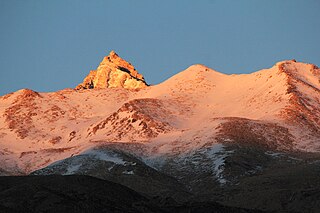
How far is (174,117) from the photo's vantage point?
162 m

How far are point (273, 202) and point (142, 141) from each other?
51704 millimetres

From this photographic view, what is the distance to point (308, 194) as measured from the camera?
9381cm

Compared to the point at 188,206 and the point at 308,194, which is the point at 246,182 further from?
the point at 188,206

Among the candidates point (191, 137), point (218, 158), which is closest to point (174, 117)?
point (191, 137)

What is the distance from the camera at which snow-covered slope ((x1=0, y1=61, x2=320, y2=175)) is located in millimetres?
138250

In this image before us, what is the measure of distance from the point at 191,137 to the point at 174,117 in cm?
2309

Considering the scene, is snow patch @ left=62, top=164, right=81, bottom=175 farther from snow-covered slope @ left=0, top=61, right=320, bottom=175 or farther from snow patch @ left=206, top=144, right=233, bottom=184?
snow patch @ left=206, top=144, right=233, bottom=184

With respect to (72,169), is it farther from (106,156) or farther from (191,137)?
(191,137)

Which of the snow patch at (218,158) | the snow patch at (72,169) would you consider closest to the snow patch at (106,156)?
the snow patch at (72,169)

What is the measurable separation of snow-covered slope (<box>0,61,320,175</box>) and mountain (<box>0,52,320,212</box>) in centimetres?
23

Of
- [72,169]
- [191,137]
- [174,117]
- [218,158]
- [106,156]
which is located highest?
[174,117]

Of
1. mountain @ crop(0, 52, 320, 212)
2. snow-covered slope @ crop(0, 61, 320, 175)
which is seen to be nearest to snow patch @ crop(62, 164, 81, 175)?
mountain @ crop(0, 52, 320, 212)

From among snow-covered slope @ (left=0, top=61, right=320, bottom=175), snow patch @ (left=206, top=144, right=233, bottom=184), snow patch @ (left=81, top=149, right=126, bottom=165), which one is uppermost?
snow-covered slope @ (left=0, top=61, right=320, bottom=175)

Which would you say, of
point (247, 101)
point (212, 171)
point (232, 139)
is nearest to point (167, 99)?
point (247, 101)
